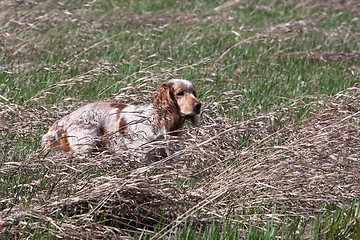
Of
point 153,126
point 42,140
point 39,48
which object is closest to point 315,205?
point 153,126

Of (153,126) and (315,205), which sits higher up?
(153,126)

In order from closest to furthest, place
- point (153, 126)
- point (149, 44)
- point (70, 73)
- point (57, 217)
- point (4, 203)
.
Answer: point (57, 217), point (4, 203), point (153, 126), point (70, 73), point (149, 44)

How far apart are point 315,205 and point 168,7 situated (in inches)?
427

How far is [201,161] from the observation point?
3.82m

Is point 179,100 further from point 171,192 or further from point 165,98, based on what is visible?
point 171,192

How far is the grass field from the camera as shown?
2.77 meters

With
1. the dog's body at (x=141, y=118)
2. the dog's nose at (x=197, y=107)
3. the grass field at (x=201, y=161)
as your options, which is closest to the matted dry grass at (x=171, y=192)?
the grass field at (x=201, y=161)

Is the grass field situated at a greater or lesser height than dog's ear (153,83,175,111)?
lesser

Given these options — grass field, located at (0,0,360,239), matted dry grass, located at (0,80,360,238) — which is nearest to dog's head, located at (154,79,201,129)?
grass field, located at (0,0,360,239)

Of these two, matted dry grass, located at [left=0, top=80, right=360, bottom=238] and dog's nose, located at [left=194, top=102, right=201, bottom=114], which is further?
dog's nose, located at [left=194, top=102, right=201, bottom=114]

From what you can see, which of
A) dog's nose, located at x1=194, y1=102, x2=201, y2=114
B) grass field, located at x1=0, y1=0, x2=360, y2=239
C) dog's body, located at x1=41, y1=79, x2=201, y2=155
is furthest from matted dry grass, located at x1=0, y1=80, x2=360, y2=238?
dog's nose, located at x1=194, y1=102, x2=201, y2=114

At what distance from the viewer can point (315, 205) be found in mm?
3139

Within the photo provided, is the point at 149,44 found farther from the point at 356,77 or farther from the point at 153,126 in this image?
the point at 153,126

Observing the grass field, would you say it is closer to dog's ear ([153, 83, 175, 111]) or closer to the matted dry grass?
the matted dry grass
